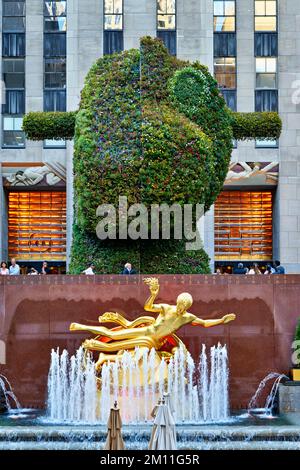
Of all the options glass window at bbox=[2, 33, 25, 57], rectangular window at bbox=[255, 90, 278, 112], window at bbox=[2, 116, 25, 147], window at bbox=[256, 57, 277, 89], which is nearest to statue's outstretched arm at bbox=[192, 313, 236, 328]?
rectangular window at bbox=[255, 90, 278, 112]

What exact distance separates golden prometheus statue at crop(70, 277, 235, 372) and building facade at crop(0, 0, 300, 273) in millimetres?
23991

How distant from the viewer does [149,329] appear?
61.8 ft

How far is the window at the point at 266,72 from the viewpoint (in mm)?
44000

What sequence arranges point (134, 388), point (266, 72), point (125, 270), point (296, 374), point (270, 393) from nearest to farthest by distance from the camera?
point (134, 388)
point (296, 374)
point (270, 393)
point (125, 270)
point (266, 72)

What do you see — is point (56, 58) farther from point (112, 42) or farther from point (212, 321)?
point (212, 321)

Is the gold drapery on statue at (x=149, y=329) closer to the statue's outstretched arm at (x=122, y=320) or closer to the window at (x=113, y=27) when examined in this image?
the statue's outstretched arm at (x=122, y=320)

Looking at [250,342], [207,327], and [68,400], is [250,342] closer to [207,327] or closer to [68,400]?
[207,327]

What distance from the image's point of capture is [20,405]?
1972cm

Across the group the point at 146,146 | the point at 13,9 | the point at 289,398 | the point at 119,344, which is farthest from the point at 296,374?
the point at 13,9

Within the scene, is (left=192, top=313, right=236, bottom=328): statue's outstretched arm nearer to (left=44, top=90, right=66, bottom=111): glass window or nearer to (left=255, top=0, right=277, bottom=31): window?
(left=44, top=90, right=66, bottom=111): glass window

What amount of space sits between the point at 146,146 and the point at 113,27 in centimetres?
2400

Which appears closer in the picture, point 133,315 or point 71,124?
point 133,315

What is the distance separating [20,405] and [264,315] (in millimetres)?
5274

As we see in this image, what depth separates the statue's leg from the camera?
18.8m
